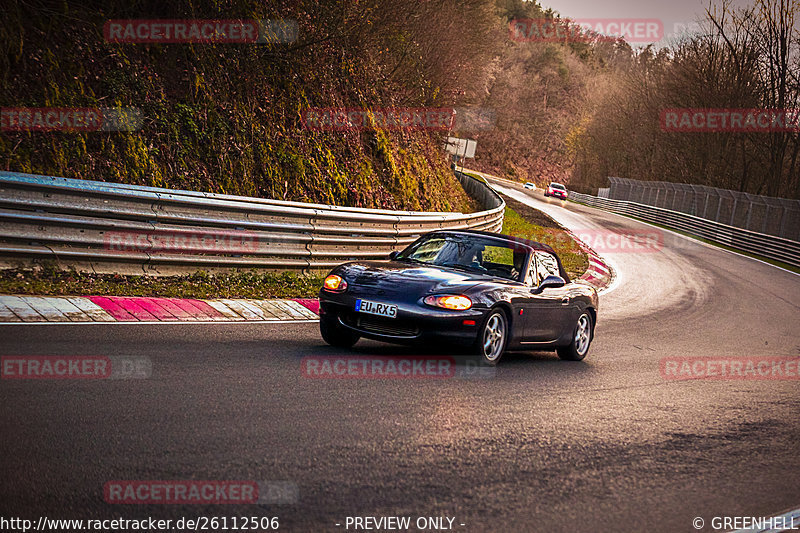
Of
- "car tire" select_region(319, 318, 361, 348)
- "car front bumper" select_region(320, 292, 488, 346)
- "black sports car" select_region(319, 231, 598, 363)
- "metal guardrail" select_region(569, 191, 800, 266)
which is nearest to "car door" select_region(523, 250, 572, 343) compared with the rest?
"black sports car" select_region(319, 231, 598, 363)

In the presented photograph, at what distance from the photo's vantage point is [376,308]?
26.1ft

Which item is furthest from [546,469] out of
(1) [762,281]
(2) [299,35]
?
(1) [762,281]

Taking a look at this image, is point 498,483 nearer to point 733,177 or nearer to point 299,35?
point 299,35

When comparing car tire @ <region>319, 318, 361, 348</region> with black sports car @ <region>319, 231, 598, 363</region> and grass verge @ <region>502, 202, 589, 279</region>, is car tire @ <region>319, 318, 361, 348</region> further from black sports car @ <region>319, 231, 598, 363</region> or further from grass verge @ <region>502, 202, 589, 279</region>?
grass verge @ <region>502, 202, 589, 279</region>

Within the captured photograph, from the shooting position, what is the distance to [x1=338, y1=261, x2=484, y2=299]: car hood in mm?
8039

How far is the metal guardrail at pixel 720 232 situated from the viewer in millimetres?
34875

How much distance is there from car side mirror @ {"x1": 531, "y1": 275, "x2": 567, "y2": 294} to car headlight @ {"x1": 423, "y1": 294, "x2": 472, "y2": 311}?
143 centimetres

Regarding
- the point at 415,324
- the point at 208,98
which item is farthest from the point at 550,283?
the point at 208,98

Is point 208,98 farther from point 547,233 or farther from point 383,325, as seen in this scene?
point 547,233

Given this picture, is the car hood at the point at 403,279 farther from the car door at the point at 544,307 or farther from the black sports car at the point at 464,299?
the car door at the point at 544,307

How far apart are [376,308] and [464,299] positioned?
847mm

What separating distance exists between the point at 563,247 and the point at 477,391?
74.5ft

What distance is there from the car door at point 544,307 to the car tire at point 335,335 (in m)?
1.88

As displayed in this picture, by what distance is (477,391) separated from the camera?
284 inches
